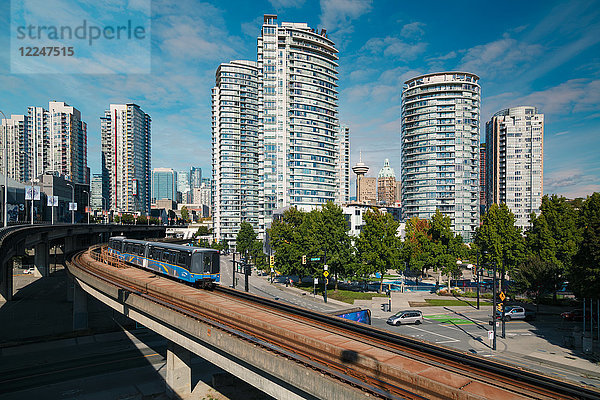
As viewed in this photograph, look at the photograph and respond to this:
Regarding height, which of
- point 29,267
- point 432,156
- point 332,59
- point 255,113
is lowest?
point 29,267

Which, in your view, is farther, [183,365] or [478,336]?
[478,336]

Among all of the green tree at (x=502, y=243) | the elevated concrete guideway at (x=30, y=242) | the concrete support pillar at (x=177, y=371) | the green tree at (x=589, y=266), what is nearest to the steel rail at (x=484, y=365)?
the concrete support pillar at (x=177, y=371)

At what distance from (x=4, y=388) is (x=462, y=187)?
110692 mm

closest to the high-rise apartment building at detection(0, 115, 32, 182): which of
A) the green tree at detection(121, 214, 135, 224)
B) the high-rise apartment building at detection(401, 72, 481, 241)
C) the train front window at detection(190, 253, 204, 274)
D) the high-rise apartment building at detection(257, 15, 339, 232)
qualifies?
the green tree at detection(121, 214, 135, 224)

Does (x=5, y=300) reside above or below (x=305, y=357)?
below

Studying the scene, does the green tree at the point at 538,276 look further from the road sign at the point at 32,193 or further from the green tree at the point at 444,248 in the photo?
the road sign at the point at 32,193

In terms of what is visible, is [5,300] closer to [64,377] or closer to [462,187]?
[64,377]

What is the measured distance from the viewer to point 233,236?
131 metres

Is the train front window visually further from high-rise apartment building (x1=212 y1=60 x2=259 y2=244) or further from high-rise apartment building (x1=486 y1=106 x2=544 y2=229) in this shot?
high-rise apartment building (x1=486 y1=106 x2=544 y2=229)

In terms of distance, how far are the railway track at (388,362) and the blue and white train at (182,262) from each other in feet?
31.5

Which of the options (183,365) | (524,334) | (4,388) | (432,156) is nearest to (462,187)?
(432,156)

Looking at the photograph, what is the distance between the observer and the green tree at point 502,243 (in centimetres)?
5382

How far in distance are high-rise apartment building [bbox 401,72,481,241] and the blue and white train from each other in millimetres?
90603

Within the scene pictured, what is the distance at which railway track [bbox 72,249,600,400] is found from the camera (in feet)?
34.0
